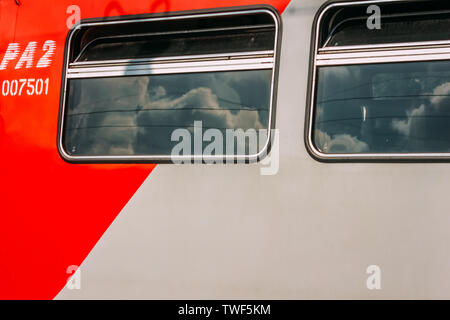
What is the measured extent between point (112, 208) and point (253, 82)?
101 cm

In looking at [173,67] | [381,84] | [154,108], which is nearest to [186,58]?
[173,67]

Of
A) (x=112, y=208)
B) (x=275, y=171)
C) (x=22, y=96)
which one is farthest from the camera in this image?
(x=22, y=96)

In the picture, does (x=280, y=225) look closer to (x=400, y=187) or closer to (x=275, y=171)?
(x=275, y=171)

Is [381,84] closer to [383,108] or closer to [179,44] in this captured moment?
[383,108]

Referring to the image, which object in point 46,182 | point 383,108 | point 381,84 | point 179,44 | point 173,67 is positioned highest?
point 179,44

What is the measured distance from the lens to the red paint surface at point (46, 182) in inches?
123

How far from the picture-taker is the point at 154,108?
3.18 metres

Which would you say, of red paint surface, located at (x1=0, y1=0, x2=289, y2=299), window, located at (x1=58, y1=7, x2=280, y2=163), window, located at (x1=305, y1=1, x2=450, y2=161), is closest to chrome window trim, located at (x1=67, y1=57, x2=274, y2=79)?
window, located at (x1=58, y1=7, x2=280, y2=163)

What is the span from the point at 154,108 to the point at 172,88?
0.49 ft

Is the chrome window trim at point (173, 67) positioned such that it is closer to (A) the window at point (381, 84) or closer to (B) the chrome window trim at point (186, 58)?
(B) the chrome window trim at point (186, 58)

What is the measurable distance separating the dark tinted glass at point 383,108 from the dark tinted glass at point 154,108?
1.07 feet

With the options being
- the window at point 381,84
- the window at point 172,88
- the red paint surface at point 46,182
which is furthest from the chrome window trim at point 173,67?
the window at point 381,84

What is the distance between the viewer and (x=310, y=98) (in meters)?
2.88
